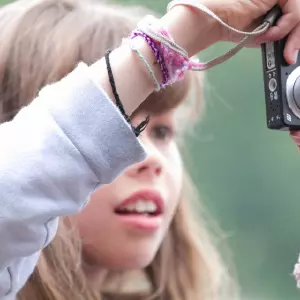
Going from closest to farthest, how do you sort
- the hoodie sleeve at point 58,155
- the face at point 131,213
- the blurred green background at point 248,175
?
the hoodie sleeve at point 58,155, the face at point 131,213, the blurred green background at point 248,175

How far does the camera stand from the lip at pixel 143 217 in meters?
0.59

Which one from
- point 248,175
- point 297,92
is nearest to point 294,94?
point 297,92

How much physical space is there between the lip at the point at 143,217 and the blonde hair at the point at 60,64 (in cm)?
6

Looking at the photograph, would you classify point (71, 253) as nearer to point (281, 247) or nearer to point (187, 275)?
point (187, 275)

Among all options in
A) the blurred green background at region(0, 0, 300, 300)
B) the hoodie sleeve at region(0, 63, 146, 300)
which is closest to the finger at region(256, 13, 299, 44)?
the hoodie sleeve at region(0, 63, 146, 300)

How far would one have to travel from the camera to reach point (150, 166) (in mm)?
607

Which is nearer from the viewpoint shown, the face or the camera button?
the camera button

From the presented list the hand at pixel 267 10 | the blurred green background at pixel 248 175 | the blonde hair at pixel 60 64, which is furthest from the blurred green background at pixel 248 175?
the hand at pixel 267 10

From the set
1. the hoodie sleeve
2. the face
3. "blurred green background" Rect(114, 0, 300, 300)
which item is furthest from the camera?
"blurred green background" Rect(114, 0, 300, 300)

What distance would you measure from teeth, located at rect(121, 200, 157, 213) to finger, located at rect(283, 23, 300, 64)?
23cm

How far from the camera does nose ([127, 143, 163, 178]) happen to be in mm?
595

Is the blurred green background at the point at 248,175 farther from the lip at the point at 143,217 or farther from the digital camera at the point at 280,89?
the digital camera at the point at 280,89

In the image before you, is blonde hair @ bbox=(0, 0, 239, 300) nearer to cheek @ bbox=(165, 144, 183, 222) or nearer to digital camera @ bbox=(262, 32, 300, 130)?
cheek @ bbox=(165, 144, 183, 222)

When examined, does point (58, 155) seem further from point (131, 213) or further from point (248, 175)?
point (248, 175)
